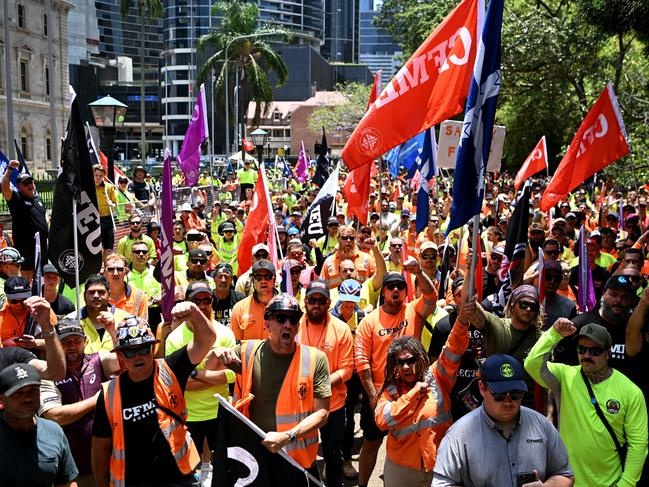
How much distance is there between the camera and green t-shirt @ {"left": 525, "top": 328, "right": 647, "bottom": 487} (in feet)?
14.8

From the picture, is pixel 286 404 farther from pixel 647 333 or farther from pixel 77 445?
pixel 647 333

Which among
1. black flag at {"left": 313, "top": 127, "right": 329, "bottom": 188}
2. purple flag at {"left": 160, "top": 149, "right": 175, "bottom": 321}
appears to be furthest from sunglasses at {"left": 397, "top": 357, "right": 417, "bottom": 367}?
black flag at {"left": 313, "top": 127, "right": 329, "bottom": 188}

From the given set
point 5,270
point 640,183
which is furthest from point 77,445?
point 640,183

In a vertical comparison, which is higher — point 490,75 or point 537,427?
point 490,75

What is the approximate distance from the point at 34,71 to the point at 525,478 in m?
66.1

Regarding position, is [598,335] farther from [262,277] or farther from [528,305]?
[262,277]

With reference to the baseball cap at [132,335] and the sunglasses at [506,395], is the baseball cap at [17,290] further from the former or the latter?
the sunglasses at [506,395]

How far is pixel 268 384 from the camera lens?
4480 mm

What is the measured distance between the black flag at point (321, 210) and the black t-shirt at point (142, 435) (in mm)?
6673

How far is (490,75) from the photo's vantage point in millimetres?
5359

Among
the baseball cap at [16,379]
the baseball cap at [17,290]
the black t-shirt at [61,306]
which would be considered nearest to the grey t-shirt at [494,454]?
the baseball cap at [16,379]

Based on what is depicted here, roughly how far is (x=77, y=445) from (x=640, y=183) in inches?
814

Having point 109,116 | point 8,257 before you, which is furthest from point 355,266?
point 109,116

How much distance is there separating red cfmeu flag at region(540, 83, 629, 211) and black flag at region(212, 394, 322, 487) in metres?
6.57
